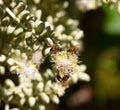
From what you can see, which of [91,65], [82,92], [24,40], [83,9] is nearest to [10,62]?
[24,40]

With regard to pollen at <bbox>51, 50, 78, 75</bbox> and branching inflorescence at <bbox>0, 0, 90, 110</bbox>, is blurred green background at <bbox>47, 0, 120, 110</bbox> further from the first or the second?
pollen at <bbox>51, 50, 78, 75</bbox>

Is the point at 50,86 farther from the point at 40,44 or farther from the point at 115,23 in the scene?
the point at 115,23

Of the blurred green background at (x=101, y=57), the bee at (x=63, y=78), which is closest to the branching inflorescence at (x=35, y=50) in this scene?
the bee at (x=63, y=78)

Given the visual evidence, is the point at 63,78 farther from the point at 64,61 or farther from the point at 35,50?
the point at 35,50

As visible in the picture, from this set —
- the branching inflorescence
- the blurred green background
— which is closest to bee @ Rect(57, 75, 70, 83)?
the branching inflorescence

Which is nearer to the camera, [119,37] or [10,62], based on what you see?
[10,62]

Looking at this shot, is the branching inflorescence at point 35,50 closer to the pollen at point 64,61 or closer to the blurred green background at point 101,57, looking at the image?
the pollen at point 64,61

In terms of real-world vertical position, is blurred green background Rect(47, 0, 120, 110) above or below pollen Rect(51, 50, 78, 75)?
above
